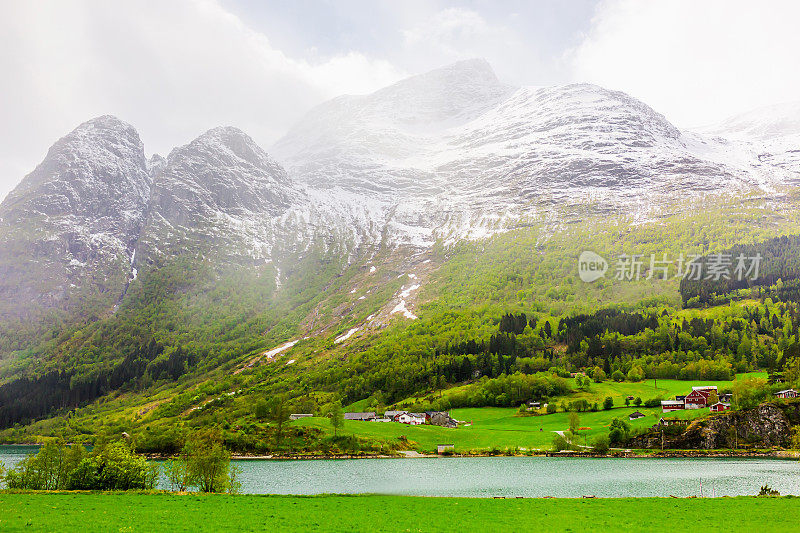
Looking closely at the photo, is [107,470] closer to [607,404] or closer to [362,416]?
[362,416]

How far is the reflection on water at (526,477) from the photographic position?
5841 centimetres

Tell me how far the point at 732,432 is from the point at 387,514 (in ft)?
330

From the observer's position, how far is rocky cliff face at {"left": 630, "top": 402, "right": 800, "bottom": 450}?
10181 cm

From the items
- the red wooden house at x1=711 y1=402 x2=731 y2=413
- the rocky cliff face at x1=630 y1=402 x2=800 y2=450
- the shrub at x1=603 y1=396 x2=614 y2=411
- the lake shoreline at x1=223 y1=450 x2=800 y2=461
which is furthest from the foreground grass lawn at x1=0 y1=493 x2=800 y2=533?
the shrub at x1=603 y1=396 x2=614 y2=411

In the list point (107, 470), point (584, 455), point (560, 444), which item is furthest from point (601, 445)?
point (107, 470)

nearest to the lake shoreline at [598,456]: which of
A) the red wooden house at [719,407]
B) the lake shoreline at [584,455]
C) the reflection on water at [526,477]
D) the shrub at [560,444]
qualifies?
the lake shoreline at [584,455]

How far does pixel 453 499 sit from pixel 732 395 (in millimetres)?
105732

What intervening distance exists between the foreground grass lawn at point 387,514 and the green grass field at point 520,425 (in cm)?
6942

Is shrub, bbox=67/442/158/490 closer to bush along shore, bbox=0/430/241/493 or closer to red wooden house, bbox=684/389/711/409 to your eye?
bush along shore, bbox=0/430/241/493

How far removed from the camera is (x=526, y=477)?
7225 cm

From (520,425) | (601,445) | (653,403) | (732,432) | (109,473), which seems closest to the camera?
(109,473)

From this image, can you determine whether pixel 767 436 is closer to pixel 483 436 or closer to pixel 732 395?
pixel 732 395

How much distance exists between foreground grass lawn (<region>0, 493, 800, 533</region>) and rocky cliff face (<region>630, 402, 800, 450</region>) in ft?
226

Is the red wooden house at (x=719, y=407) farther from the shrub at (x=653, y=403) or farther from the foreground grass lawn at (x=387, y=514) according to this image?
the foreground grass lawn at (x=387, y=514)
